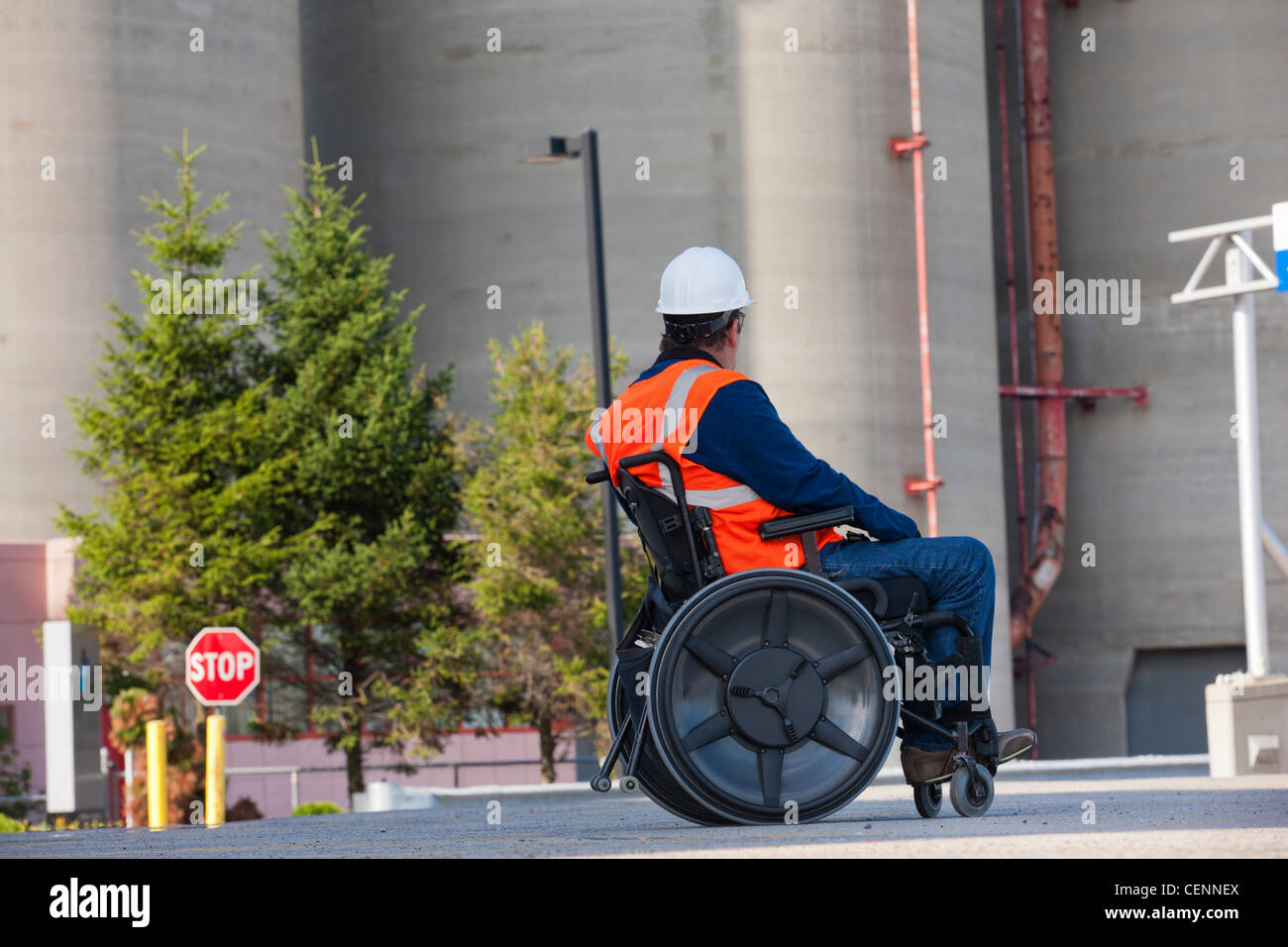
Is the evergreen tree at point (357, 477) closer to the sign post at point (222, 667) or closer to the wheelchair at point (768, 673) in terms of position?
the sign post at point (222, 667)

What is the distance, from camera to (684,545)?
618 centimetres

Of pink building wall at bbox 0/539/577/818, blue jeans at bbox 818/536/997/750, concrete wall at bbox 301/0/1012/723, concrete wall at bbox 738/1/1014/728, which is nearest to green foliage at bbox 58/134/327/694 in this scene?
pink building wall at bbox 0/539/577/818

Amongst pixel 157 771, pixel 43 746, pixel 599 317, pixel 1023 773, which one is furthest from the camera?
pixel 43 746

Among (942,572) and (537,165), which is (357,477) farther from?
(942,572)

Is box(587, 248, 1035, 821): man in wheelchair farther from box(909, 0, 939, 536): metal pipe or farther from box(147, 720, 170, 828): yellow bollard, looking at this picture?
box(909, 0, 939, 536): metal pipe

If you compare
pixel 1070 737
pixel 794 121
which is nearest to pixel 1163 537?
pixel 1070 737

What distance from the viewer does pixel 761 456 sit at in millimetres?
5992

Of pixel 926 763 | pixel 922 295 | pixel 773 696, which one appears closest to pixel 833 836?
pixel 773 696

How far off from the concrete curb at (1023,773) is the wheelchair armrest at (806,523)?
9.47 meters

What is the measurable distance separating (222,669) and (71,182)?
13148mm

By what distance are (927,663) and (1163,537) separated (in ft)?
98.7
